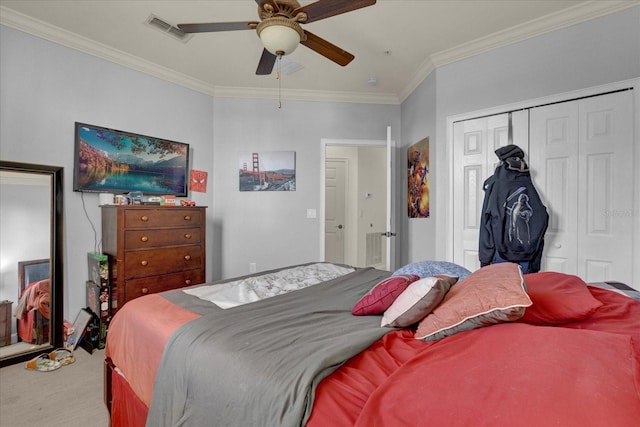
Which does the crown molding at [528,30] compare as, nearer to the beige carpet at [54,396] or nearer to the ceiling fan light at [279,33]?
the ceiling fan light at [279,33]

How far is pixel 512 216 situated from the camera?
92.2 inches

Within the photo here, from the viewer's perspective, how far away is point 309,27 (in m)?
2.54

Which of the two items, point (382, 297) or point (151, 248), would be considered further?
point (151, 248)

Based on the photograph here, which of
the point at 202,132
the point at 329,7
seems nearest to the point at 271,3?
the point at 329,7

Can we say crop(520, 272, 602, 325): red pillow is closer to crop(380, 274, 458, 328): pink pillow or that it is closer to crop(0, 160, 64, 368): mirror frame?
crop(380, 274, 458, 328): pink pillow

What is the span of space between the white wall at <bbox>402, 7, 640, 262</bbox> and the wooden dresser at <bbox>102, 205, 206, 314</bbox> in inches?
95.0

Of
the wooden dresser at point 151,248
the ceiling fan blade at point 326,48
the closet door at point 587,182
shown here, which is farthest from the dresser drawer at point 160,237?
the closet door at point 587,182

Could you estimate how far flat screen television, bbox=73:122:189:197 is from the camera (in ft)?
8.92

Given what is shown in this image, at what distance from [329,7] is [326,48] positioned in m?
0.35

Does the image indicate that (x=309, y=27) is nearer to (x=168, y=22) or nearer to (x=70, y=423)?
(x=168, y=22)

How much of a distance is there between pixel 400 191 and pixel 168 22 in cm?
→ 306

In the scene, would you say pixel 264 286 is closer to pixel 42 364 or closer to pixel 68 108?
pixel 42 364

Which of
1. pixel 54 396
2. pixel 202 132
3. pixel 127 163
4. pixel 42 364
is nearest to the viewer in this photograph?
pixel 54 396

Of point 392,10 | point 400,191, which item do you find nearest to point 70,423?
point 392,10
